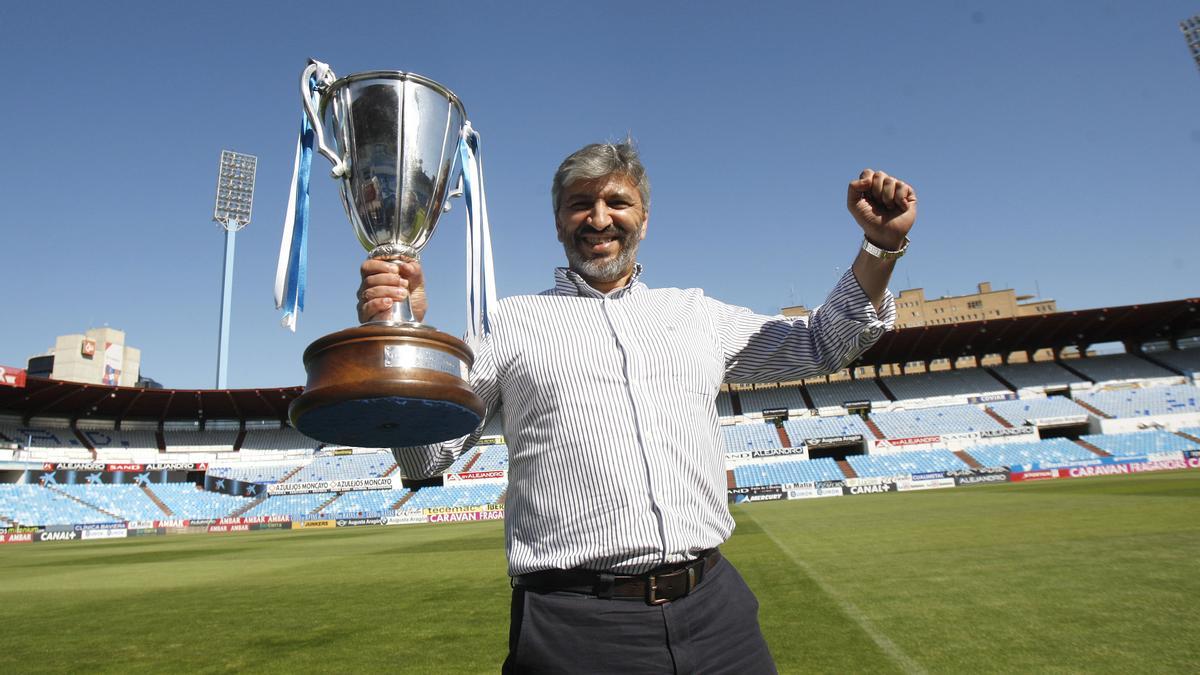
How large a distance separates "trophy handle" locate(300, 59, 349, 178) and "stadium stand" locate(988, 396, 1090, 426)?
4337 centimetres

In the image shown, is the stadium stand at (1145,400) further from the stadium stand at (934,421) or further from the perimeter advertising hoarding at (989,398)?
the stadium stand at (934,421)

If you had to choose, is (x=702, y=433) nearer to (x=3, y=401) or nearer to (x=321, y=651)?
(x=321, y=651)

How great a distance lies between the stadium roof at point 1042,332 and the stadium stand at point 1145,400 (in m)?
4.36

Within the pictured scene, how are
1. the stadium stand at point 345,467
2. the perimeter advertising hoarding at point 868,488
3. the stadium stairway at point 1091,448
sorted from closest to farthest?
the perimeter advertising hoarding at point 868,488
the stadium stairway at point 1091,448
the stadium stand at point 345,467

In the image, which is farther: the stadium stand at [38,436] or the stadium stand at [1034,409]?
the stadium stand at [38,436]

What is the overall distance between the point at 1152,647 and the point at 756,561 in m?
5.35

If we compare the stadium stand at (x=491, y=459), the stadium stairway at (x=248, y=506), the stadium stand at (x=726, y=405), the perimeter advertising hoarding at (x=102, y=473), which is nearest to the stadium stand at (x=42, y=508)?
the perimeter advertising hoarding at (x=102, y=473)

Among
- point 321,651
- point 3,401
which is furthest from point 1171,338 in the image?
A: point 3,401

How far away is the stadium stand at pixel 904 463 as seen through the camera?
32.3 metres

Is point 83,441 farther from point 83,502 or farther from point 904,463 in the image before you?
point 904,463

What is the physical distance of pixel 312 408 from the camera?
4.64ft

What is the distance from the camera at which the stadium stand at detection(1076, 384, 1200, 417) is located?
35.6 meters

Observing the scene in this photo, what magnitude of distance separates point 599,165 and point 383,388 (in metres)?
1.00

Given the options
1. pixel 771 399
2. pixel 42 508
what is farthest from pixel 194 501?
pixel 771 399
